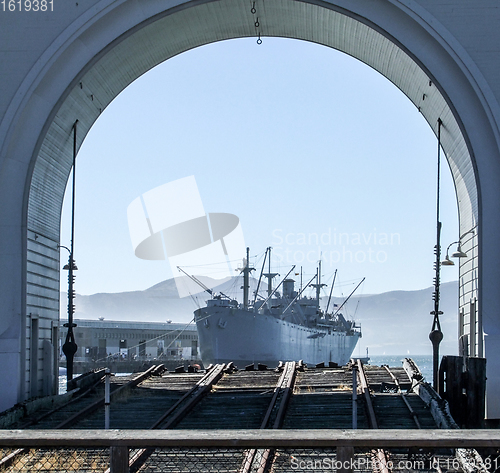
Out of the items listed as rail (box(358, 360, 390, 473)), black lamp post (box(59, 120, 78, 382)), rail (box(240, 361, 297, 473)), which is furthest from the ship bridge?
rail (box(240, 361, 297, 473))

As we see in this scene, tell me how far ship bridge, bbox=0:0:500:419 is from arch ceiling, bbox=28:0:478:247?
0.20 feet

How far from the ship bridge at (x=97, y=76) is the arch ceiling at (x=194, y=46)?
2.4 inches

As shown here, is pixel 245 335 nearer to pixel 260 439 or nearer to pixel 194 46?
pixel 194 46

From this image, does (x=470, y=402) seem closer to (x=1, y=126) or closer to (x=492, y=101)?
(x=492, y=101)

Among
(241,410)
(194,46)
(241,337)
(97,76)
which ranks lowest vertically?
(241,337)

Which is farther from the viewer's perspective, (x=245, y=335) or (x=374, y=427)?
(x=245, y=335)

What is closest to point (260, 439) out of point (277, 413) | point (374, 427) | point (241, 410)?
point (374, 427)

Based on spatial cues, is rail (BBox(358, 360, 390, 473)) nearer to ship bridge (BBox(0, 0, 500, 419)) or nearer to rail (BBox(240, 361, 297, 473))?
rail (BBox(240, 361, 297, 473))

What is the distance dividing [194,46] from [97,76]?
2.85 metres

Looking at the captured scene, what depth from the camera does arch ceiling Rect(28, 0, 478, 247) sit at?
1410cm

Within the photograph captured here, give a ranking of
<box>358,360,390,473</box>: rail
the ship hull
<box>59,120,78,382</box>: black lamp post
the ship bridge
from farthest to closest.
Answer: the ship hull
<box>59,120,78,382</box>: black lamp post
the ship bridge
<box>358,360,390,473</box>: rail

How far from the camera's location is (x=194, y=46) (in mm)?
16547

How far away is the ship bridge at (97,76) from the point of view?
41.1ft

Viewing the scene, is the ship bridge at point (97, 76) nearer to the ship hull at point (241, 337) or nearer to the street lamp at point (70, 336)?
the street lamp at point (70, 336)
